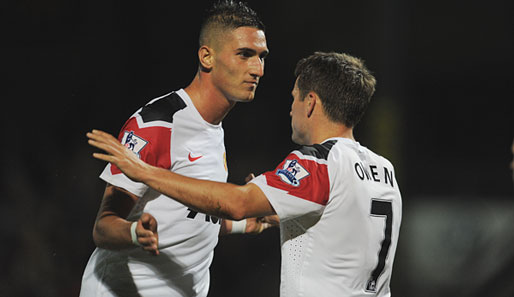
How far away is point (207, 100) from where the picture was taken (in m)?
3.17

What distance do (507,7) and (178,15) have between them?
6.16m

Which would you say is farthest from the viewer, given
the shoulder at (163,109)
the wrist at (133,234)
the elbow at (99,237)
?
the shoulder at (163,109)

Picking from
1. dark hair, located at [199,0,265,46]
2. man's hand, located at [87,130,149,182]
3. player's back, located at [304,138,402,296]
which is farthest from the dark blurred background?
man's hand, located at [87,130,149,182]

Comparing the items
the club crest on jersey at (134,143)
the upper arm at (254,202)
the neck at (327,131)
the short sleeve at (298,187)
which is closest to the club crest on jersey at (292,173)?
the short sleeve at (298,187)

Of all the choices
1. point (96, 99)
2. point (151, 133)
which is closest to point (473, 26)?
point (96, 99)

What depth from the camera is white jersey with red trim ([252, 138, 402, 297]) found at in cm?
262

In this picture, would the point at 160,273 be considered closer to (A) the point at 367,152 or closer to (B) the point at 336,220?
(B) the point at 336,220

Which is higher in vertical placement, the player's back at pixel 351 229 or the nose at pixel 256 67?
the nose at pixel 256 67

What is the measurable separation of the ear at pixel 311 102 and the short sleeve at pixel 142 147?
2.26 ft

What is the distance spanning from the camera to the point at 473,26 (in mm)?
11008

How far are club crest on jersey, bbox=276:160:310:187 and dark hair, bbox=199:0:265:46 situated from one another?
3.09 ft

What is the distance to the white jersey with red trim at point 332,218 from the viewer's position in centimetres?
262

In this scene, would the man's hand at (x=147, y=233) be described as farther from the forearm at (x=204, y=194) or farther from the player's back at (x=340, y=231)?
the player's back at (x=340, y=231)

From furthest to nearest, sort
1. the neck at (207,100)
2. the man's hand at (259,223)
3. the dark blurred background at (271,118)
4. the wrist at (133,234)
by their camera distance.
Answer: the dark blurred background at (271,118) < the man's hand at (259,223) < the neck at (207,100) < the wrist at (133,234)
